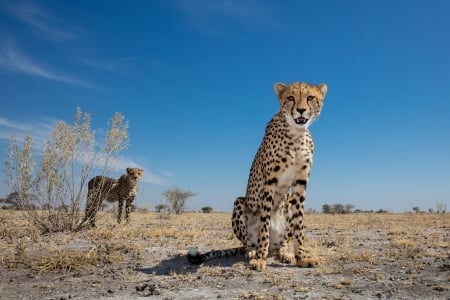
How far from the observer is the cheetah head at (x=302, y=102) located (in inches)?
185

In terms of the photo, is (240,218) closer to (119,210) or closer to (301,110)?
(301,110)

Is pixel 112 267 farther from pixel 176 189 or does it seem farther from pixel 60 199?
pixel 176 189

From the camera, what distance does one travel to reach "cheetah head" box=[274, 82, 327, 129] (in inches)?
185

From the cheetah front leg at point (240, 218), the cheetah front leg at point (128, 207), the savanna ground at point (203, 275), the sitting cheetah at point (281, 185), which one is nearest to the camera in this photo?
the savanna ground at point (203, 275)

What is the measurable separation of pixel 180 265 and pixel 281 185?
1.52 meters

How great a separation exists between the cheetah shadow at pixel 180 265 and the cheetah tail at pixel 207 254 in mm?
52

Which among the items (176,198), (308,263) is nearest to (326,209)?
(176,198)

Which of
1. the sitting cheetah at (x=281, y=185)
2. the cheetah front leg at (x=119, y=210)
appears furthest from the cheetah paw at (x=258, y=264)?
the cheetah front leg at (x=119, y=210)

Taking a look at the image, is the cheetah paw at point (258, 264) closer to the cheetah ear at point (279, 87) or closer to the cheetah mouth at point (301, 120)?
the cheetah mouth at point (301, 120)

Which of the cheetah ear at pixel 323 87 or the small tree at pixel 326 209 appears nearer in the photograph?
the cheetah ear at pixel 323 87

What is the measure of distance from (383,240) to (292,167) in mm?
3944

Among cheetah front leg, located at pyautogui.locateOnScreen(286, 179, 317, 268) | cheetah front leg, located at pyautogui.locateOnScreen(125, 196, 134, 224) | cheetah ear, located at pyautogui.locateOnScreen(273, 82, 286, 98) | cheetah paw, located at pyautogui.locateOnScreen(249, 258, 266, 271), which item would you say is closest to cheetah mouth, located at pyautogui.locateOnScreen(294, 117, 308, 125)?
cheetah ear, located at pyautogui.locateOnScreen(273, 82, 286, 98)

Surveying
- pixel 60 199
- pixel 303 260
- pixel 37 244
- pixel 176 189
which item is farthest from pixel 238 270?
pixel 176 189

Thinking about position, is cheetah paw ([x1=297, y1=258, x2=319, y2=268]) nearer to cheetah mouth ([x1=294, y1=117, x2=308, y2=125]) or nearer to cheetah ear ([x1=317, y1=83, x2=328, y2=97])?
cheetah mouth ([x1=294, y1=117, x2=308, y2=125])
